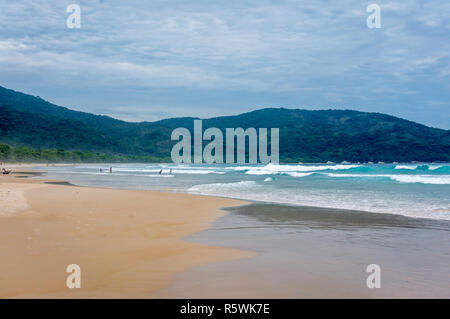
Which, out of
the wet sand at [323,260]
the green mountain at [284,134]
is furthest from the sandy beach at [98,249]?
the green mountain at [284,134]

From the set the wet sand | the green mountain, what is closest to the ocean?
the wet sand

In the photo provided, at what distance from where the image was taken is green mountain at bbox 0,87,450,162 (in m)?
130

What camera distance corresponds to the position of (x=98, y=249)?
7445 millimetres

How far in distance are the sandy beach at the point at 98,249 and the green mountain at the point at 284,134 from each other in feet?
411

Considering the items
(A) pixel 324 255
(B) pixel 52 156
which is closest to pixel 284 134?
(B) pixel 52 156

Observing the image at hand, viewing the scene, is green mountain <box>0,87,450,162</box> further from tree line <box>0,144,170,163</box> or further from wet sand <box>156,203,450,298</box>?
wet sand <box>156,203,450,298</box>

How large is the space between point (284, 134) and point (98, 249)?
151012 millimetres

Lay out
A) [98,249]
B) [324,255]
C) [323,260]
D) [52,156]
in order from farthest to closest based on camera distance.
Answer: [52,156] < [98,249] < [324,255] < [323,260]

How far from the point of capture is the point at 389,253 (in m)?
7.36

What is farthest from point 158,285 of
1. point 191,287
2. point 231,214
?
point 231,214

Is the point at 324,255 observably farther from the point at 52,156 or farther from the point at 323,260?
the point at 52,156

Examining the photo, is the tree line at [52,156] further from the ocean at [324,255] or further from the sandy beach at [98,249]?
the ocean at [324,255]

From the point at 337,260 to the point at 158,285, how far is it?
316 centimetres
